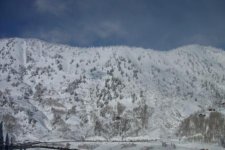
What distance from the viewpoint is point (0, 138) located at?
122 meters

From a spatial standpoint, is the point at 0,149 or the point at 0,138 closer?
the point at 0,149

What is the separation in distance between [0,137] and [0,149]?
19075 millimetres

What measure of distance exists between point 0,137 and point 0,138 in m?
1.67

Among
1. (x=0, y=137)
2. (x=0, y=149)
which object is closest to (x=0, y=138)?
(x=0, y=137)

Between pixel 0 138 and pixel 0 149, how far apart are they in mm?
17405

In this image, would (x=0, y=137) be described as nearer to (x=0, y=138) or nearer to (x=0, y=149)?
(x=0, y=138)

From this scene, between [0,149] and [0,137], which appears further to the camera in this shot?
[0,137]

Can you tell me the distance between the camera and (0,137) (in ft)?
406
